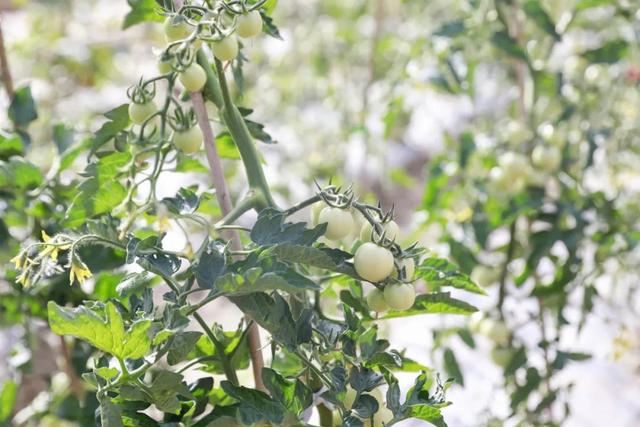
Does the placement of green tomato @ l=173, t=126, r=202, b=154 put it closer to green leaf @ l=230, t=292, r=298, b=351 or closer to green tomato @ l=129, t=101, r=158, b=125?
green tomato @ l=129, t=101, r=158, b=125

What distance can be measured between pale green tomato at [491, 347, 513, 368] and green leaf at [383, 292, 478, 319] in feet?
2.09

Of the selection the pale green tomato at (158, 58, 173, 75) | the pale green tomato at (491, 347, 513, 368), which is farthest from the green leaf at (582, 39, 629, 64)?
the pale green tomato at (158, 58, 173, 75)

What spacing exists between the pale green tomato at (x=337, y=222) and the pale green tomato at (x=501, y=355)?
0.75 m

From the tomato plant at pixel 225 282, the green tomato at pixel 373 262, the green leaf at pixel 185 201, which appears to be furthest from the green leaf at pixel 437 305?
the green leaf at pixel 185 201

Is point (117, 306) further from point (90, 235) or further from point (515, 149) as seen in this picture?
point (515, 149)

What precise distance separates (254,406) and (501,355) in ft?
2.61

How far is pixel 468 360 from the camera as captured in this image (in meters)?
2.03

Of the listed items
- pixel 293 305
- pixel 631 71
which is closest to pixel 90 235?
pixel 293 305

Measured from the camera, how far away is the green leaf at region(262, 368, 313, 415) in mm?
684

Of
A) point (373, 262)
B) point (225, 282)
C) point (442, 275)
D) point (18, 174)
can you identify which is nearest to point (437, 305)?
point (442, 275)

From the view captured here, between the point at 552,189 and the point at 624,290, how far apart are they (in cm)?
34

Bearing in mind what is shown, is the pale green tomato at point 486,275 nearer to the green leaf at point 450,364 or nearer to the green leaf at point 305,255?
the green leaf at point 450,364

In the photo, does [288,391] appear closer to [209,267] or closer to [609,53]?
[209,267]

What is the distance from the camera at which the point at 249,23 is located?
71cm
